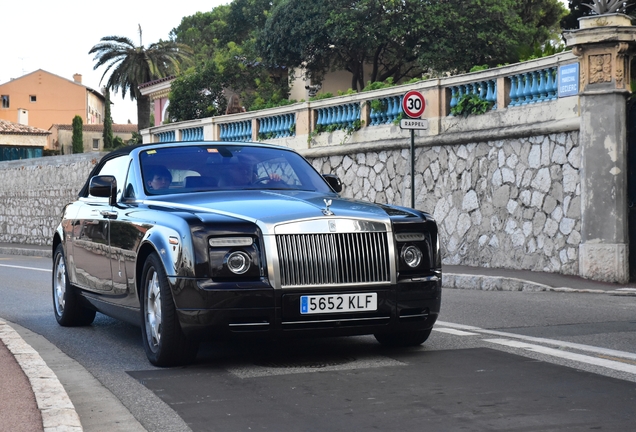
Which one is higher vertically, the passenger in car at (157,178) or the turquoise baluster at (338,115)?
the turquoise baluster at (338,115)

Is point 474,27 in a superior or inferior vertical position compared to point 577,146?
superior

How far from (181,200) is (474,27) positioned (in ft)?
129

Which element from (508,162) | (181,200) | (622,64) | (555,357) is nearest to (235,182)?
(181,200)

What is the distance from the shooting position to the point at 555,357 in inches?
260

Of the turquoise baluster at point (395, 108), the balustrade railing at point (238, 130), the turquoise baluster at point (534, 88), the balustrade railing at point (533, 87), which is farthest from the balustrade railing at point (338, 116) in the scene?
the turquoise baluster at point (534, 88)

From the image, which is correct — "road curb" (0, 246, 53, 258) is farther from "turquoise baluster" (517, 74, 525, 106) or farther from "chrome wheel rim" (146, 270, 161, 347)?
"chrome wheel rim" (146, 270, 161, 347)

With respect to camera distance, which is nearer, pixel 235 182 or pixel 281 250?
pixel 281 250

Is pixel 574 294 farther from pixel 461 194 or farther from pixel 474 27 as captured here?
pixel 474 27

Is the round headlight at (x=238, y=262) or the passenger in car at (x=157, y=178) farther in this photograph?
the passenger in car at (x=157, y=178)

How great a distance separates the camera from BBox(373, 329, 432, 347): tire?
7094 mm

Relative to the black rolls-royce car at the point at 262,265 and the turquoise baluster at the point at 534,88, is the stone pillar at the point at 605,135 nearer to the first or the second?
the turquoise baluster at the point at 534,88

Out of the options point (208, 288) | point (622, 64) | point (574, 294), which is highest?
point (622, 64)

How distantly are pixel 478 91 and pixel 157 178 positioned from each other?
1048cm

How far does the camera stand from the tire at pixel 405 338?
7094 millimetres
